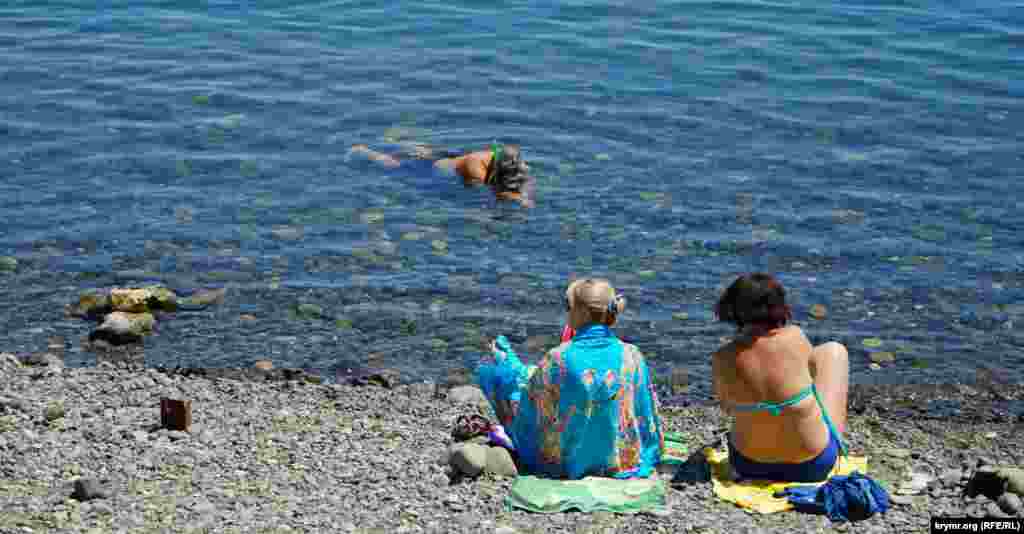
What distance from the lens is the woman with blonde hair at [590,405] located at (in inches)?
319

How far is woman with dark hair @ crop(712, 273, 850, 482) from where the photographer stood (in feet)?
26.2

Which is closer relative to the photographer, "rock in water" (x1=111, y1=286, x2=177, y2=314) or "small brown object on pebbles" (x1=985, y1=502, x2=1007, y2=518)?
"small brown object on pebbles" (x1=985, y1=502, x2=1007, y2=518)

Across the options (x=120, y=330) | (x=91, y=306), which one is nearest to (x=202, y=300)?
(x=91, y=306)

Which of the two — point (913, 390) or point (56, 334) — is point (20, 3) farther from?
point (913, 390)

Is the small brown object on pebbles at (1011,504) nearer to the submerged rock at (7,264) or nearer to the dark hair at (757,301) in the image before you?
the dark hair at (757,301)

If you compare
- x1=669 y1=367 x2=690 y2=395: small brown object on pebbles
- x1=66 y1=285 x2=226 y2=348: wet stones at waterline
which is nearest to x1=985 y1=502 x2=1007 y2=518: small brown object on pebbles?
x1=669 y1=367 x2=690 y2=395: small brown object on pebbles

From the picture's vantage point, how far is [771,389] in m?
8.03

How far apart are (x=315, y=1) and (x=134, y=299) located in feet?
43.5

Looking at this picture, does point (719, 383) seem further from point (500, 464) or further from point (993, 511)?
point (993, 511)

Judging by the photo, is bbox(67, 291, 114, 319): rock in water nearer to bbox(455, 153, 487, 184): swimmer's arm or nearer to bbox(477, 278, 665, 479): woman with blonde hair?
bbox(455, 153, 487, 184): swimmer's arm

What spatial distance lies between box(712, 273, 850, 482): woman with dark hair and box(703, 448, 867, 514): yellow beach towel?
0.07 m

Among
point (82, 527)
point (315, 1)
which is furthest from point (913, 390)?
point (315, 1)

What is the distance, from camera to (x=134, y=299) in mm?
12148

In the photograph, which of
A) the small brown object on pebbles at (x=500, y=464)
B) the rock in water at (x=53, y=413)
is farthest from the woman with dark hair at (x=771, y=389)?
the rock in water at (x=53, y=413)
